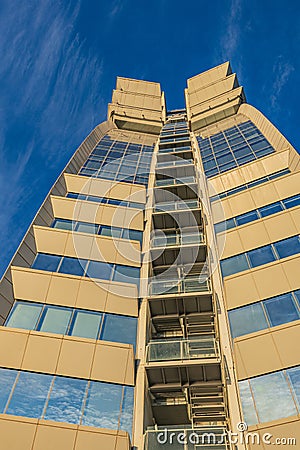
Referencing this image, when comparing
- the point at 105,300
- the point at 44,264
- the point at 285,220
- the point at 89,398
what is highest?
the point at 285,220

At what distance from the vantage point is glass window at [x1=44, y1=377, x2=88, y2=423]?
498 inches

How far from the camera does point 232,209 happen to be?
21344 millimetres

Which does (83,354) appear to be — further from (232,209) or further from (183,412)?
(232,209)

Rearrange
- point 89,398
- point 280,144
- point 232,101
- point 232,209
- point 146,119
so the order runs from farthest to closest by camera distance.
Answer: point 146,119 → point 232,101 → point 280,144 → point 232,209 → point 89,398

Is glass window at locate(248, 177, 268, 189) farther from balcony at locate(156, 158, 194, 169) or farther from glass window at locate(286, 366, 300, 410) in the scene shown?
glass window at locate(286, 366, 300, 410)

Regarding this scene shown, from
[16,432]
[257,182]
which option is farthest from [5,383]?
[257,182]

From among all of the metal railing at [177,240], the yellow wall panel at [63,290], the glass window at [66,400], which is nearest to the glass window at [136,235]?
the metal railing at [177,240]

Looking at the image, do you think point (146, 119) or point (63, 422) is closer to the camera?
point (63, 422)

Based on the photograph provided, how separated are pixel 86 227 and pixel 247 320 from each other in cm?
1030

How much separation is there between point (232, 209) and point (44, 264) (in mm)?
11219

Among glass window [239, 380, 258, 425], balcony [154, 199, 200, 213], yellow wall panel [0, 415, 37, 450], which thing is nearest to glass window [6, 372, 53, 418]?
yellow wall panel [0, 415, 37, 450]

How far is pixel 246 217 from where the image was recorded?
66.9 feet

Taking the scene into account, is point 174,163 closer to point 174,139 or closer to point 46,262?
point 174,139

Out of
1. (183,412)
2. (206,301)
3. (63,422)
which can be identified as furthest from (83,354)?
(206,301)
